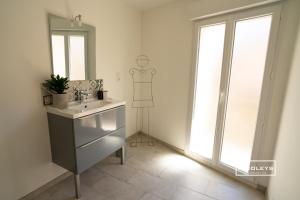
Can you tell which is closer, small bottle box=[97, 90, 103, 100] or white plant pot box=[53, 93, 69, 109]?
white plant pot box=[53, 93, 69, 109]

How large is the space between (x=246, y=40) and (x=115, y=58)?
1.85 metres

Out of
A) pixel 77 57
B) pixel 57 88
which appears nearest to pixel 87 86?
pixel 77 57

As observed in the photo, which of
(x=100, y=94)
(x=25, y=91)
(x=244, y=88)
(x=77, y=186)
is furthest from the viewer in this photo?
(x=100, y=94)

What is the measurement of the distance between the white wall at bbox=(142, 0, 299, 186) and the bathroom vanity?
1.08 m

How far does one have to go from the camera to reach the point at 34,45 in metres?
1.67

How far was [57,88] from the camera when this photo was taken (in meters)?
1.80

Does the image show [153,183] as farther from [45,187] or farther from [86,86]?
[86,86]

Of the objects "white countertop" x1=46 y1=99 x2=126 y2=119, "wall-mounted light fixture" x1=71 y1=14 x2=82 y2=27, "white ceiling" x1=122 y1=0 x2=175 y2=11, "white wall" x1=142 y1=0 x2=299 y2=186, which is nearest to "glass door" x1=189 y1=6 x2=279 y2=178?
"white wall" x1=142 y1=0 x2=299 y2=186

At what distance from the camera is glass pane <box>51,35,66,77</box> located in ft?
6.06

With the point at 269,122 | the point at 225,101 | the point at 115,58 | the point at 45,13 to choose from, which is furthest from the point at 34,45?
the point at 269,122

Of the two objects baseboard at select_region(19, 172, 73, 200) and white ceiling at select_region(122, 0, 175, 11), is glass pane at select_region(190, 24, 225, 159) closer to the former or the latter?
white ceiling at select_region(122, 0, 175, 11)

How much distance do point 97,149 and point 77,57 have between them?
1.21m

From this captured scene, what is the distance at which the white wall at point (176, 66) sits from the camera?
5.98 ft

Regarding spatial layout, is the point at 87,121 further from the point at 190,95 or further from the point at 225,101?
the point at 225,101
